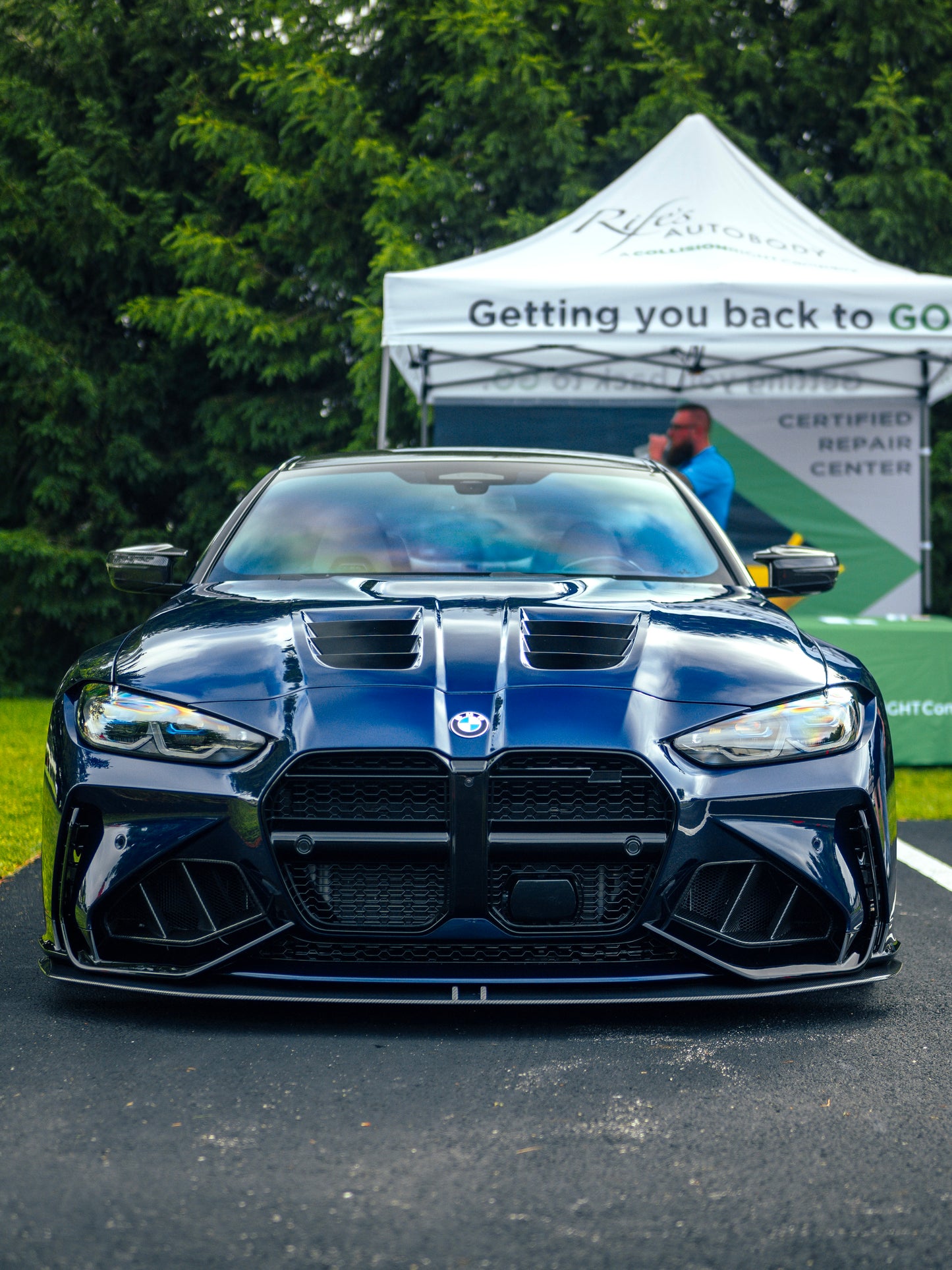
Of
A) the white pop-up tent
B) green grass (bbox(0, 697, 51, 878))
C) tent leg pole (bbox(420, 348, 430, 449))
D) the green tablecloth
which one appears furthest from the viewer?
tent leg pole (bbox(420, 348, 430, 449))

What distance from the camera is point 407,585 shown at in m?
3.44

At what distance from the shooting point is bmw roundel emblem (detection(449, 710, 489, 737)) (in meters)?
2.69

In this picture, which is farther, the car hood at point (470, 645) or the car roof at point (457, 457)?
the car roof at point (457, 457)

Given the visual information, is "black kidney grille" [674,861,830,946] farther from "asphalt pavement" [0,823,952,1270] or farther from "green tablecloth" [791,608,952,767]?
"green tablecloth" [791,608,952,767]

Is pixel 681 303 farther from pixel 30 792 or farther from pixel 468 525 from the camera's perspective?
pixel 30 792

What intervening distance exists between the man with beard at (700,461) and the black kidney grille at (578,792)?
578 centimetres

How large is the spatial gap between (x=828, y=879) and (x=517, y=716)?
0.72m

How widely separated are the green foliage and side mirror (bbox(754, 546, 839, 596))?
7.64m

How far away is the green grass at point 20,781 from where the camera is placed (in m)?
5.09

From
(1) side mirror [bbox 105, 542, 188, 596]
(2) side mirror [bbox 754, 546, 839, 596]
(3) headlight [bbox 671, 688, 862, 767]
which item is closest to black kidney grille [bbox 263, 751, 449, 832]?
(3) headlight [bbox 671, 688, 862, 767]

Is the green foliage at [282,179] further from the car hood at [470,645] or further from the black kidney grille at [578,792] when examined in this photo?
the black kidney grille at [578,792]

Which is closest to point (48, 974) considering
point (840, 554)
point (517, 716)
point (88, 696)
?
point (88, 696)

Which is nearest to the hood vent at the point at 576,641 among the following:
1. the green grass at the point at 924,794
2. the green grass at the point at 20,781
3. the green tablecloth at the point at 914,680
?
the green grass at the point at 20,781

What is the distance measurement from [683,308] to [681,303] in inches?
1.2
